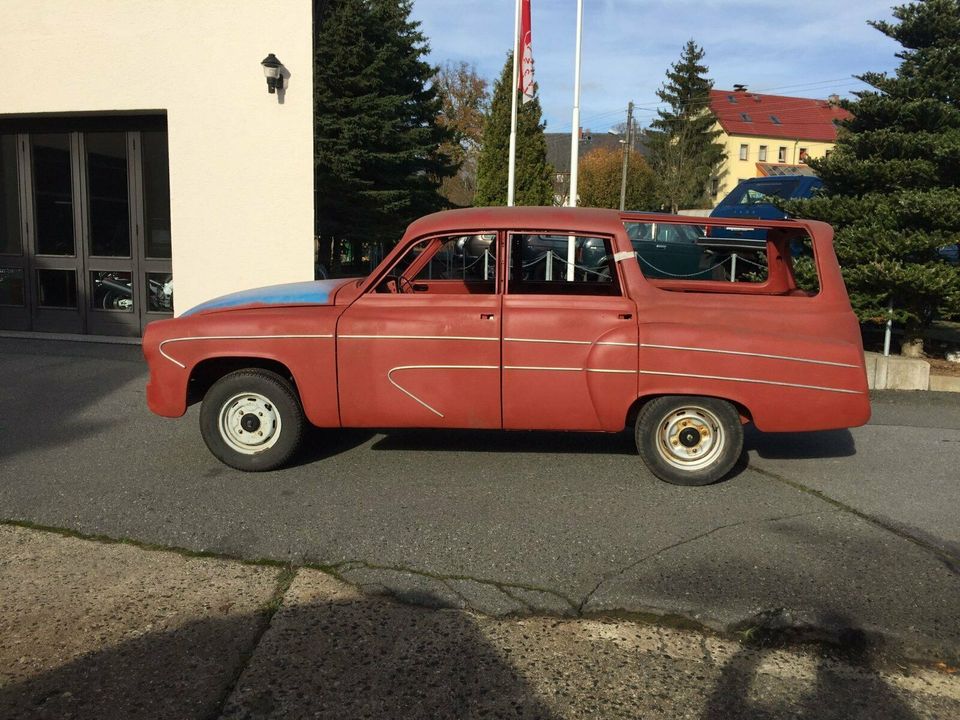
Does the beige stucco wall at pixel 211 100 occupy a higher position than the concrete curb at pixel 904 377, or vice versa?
the beige stucco wall at pixel 211 100

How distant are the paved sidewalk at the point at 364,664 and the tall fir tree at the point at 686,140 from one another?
5650 cm

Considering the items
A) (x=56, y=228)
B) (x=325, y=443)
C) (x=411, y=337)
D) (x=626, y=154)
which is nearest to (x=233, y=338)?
(x=411, y=337)

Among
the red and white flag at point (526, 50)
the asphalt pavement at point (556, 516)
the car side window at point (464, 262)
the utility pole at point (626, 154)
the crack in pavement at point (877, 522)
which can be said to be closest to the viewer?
the asphalt pavement at point (556, 516)

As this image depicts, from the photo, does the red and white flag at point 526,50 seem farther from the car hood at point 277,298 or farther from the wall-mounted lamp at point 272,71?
the car hood at point 277,298

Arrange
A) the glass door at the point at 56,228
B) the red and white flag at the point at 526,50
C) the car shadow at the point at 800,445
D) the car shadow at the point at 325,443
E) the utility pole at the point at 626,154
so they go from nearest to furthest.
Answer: the car shadow at the point at 325,443
the car shadow at the point at 800,445
the glass door at the point at 56,228
the red and white flag at the point at 526,50
the utility pole at the point at 626,154

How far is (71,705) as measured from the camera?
2855 mm

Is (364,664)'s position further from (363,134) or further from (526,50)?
(363,134)

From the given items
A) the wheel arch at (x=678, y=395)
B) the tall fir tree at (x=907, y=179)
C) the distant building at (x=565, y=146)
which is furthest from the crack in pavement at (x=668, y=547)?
the distant building at (x=565, y=146)

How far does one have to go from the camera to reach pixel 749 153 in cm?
6938

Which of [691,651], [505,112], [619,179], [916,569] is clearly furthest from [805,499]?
[619,179]

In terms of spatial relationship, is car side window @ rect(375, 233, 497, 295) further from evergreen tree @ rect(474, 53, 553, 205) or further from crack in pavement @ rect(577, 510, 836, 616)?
evergreen tree @ rect(474, 53, 553, 205)

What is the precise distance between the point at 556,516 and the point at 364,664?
1845mm

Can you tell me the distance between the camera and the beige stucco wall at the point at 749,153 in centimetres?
6781

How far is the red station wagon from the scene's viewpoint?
511cm
